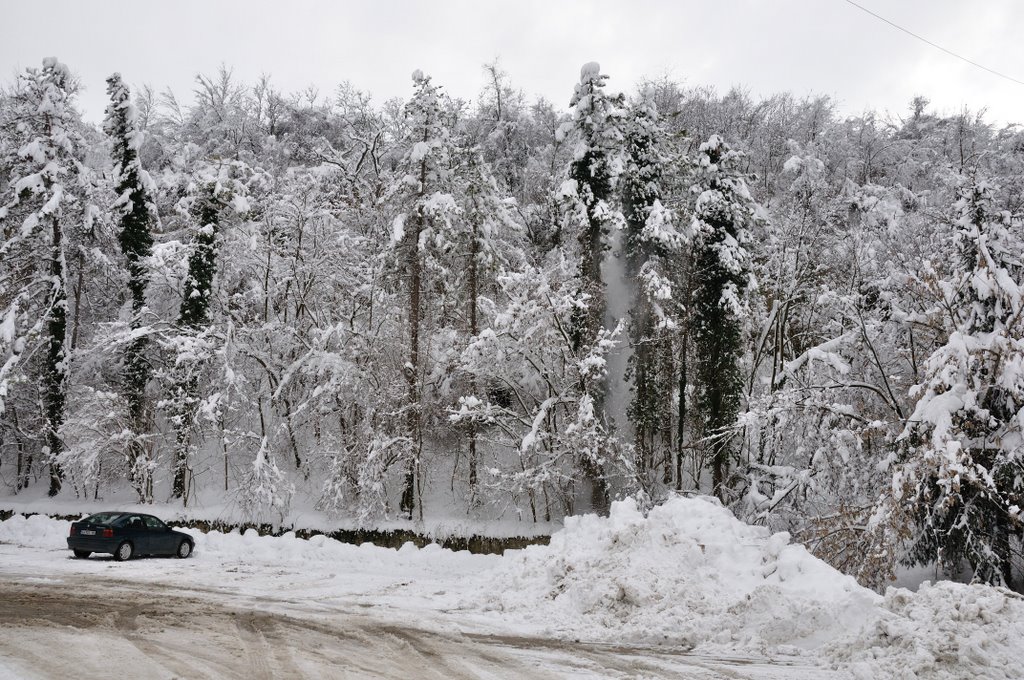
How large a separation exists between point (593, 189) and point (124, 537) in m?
19.3

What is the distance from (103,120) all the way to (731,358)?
2898 centimetres

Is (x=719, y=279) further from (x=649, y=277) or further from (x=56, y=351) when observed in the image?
(x=56, y=351)

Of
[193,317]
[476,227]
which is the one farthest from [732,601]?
[193,317]

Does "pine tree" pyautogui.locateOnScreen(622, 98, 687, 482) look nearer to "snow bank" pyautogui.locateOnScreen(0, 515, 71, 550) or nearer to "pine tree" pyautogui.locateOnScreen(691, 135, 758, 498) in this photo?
"pine tree" pyautogui.locateOnScreen(691, 135, 758, 498)

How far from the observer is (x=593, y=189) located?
26.0 m

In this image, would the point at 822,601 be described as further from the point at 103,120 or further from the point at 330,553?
the point at 103,120

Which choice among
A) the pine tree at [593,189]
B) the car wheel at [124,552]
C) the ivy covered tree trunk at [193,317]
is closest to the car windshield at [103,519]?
the car wheel at [124,552]

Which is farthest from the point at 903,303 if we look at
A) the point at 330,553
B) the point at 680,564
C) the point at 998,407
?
the point at 330,553

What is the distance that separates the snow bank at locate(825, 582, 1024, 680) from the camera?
638cm

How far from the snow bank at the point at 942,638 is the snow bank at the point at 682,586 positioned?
386 millimetres

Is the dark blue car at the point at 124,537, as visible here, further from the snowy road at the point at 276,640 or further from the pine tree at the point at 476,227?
the pine tree at the point at 476,227

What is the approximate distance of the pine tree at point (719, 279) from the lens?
24531mm

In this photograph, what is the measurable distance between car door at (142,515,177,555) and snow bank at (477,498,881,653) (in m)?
9.20

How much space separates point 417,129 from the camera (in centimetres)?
2644
